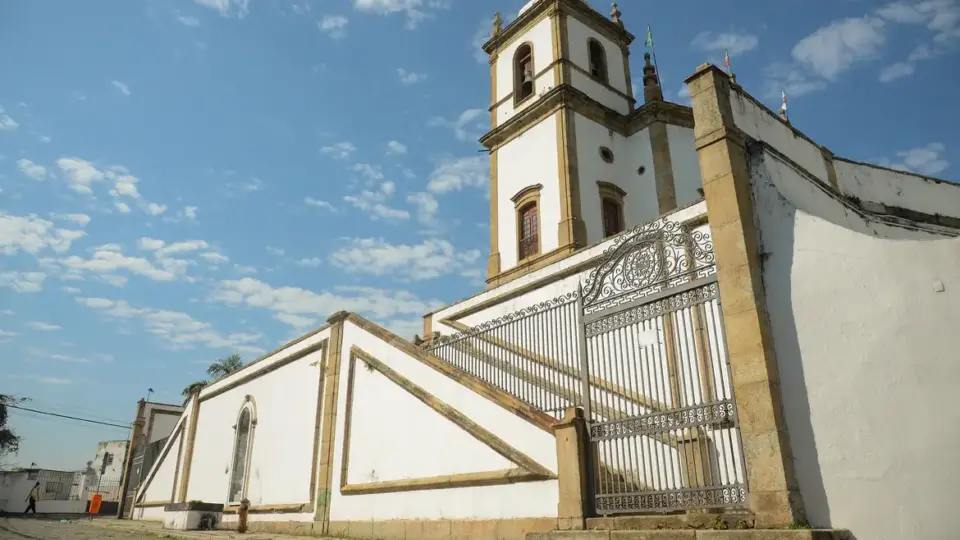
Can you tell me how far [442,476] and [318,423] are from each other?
4633mm

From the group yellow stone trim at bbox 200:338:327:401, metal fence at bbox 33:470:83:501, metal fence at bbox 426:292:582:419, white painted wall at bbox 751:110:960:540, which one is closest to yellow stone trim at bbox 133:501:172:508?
yellow stone trim at bbox 200:338:327:401

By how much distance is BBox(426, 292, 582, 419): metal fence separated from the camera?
7609 millimetres

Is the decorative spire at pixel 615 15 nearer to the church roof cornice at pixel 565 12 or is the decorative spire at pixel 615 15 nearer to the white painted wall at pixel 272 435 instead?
the church roof cornice at pixel 565 12

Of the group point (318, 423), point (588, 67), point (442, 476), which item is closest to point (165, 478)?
point (318, 423)

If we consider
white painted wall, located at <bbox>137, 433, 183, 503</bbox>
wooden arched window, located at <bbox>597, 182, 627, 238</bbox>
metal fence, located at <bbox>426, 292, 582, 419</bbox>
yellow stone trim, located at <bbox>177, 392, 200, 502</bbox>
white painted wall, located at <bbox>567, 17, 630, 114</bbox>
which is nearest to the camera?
metal fence, located at <bbox>426, 292, 582, 419</bbox>

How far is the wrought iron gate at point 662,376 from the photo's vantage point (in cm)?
566

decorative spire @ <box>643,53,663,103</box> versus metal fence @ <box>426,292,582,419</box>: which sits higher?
decorative spire @ <box>643,53,663,103</box>

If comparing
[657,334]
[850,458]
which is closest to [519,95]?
[657,334]

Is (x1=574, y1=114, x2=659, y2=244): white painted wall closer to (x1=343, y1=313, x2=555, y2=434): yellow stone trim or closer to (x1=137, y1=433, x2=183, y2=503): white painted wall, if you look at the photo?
(x1=343, y1=313, x2=555, y2=434): yellow stone trim

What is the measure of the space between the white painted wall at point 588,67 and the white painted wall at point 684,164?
7.42ft

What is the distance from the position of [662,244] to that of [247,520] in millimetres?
11004

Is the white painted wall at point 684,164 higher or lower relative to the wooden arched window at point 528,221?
higher

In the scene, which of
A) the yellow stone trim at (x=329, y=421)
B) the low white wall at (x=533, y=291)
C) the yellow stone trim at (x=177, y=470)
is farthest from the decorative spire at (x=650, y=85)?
the yellow stone trim at (x=177, y=470)

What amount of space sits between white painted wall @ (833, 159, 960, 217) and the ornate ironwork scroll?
360 cm
